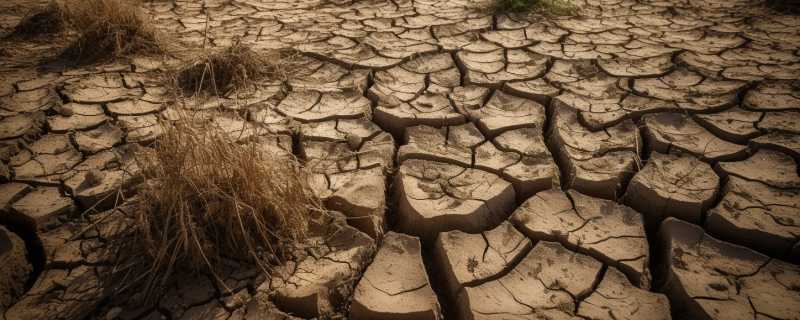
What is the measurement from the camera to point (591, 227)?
1.57 meters

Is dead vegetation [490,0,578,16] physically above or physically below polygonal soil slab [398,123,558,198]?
above

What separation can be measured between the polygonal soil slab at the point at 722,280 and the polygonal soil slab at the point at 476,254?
0.47 m

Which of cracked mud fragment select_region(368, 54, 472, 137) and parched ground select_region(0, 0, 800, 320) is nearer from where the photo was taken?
parched ground select_region(0, 0, 800, 320)

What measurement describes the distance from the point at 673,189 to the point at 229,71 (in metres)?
2.28

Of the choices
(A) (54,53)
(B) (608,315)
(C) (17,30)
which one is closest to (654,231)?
(B) (608,315)

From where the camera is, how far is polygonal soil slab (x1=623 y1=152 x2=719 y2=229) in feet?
5.27

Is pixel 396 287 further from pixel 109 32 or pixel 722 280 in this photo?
pixel 109 32

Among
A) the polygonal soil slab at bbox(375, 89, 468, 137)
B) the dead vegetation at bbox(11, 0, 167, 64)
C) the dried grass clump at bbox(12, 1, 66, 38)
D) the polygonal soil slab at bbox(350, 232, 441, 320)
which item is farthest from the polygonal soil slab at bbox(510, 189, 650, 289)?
the dried grass clump at bbox(12, 1, 66, 38)

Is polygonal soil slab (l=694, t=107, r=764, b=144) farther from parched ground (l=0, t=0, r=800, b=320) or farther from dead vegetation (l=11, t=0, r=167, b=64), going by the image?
dead vegetation (l=11, t=0, r=167, b=64)

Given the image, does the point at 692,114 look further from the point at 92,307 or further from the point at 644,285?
the point at 92,307

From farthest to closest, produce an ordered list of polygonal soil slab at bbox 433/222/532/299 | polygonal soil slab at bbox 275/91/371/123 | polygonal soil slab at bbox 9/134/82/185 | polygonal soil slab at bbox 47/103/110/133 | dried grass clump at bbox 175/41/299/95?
dried grass clump at bbox 175/41/299/95 → polygonal soil slab at bbox 275/91/371/123 → polygonal soil slab at bbox 47/103/110/133 → polygonal soil slab at bbox 9/134/82/185 → polygonal soil slab at bbox 433/222/532/299

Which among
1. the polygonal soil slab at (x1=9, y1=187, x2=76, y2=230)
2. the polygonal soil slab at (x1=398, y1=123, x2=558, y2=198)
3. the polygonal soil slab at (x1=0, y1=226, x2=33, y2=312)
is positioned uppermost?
the polygonal soil slab at (x1=398, y1=123, x2=558, y2=198)

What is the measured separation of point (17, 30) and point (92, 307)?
2837 mm

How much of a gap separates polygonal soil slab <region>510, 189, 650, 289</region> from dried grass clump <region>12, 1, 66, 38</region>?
3361 mm
